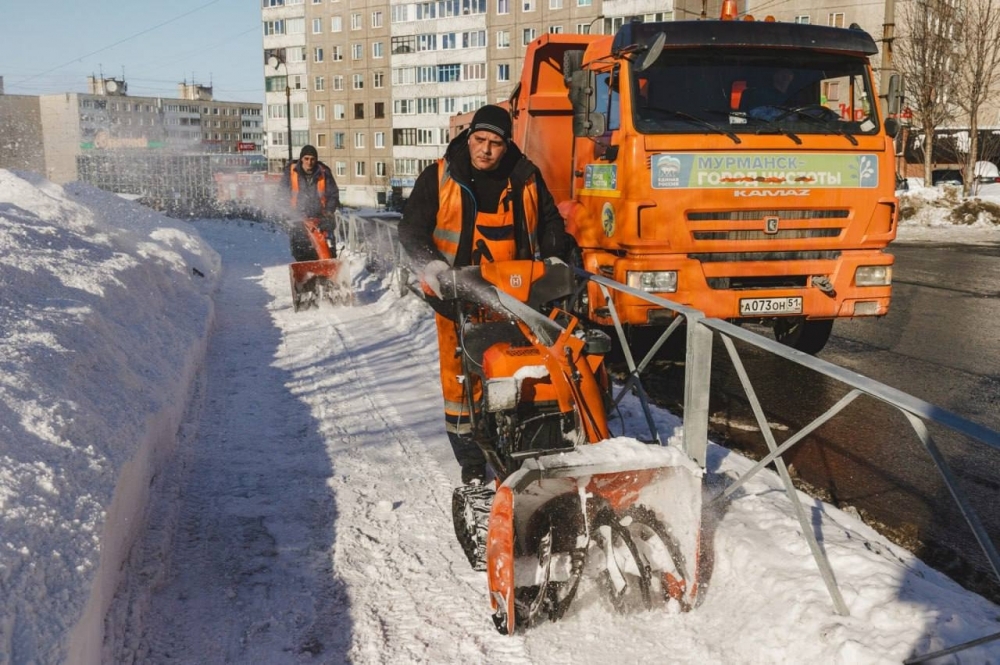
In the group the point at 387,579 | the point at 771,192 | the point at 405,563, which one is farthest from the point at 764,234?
→ the point at 387,579

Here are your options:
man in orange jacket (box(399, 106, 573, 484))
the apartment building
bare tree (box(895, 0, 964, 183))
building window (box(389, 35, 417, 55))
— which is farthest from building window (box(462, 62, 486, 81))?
man in orange jacket (box(399, 106, 573, 484))

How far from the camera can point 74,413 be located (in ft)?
11.5

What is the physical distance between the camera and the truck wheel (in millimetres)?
7316

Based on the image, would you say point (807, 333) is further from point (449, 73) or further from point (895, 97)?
point (449, 73)

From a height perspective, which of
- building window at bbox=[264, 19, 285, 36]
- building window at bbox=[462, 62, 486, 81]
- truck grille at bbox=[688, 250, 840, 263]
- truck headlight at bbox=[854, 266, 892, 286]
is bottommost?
truck headlight at bbox=[854, 266, 892, 286]

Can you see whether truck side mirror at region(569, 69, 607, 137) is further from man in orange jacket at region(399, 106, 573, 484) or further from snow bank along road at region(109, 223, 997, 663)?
snow bank along road at region(109, 223, 997, 663)

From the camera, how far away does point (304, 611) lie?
3193mm

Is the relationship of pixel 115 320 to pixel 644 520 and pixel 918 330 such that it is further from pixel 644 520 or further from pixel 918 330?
pixel 918 330

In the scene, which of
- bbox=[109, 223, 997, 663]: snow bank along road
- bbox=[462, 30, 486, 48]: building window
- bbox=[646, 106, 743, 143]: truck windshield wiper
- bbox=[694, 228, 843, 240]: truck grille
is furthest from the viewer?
bbox=[462, 30, 486, 48]: building window

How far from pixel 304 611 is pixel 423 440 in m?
2.10

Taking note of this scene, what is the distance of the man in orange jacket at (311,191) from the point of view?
10.6 meters

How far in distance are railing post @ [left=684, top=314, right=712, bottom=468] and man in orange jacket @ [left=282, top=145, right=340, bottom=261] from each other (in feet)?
25.3

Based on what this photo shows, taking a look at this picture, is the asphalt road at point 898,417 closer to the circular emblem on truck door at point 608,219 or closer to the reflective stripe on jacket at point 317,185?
the circular emblem on truck door at point 608,219

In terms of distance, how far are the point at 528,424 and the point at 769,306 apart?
3.60 m
